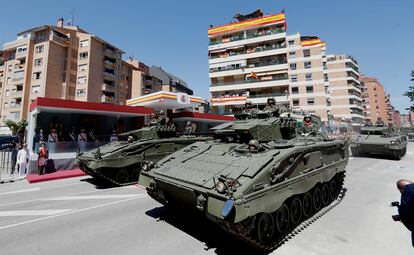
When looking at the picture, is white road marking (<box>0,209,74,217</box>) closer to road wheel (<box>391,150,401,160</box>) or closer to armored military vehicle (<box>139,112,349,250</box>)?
armored military vehicle (<box>139,112,349,250</box>)

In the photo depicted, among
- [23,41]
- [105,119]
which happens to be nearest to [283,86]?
[105,119]

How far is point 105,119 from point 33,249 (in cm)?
1625

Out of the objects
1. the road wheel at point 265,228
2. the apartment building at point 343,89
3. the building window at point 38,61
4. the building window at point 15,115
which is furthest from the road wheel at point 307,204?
the apartment building at point 343,89

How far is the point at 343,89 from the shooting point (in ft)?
179

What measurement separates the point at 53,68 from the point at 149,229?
42863 mm

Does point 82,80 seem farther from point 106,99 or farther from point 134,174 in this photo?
point 134,174

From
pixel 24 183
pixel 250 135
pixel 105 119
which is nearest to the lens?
pixel 250 135

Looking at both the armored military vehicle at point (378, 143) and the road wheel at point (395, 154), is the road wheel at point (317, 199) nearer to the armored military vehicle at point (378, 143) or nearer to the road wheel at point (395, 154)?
the armored military vehicle at point (378, 143)

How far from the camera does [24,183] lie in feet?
34.9

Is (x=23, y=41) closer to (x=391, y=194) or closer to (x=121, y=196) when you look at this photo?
(x=121, y=196)

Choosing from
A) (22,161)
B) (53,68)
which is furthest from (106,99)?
(22,161)

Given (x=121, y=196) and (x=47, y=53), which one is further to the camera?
(x=47, y=53)

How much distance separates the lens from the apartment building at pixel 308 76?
39844 mm

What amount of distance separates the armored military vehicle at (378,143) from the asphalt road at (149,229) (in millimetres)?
8328
